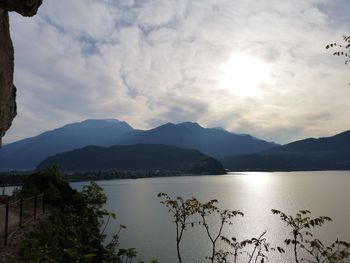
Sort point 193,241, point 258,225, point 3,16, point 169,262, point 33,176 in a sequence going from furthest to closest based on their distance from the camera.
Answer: point 258,225 < point 193,241 < point 33,176 < point 169,262 < point 3,16

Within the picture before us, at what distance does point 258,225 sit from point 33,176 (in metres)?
37.2

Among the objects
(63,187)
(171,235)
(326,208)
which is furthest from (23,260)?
(326,208)

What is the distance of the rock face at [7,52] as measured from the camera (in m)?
16.6

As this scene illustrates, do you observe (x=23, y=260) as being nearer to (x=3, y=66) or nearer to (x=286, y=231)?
(x=3, y=66)

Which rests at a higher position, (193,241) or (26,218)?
(26,218)

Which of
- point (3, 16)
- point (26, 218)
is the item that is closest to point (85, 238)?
point (26, 218)

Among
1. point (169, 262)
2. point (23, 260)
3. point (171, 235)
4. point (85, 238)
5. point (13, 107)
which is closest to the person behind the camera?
point (23, 260)

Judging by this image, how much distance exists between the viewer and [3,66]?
1872cm

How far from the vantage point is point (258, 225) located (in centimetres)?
6362

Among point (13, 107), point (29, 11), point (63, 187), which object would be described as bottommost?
point (63, 187)

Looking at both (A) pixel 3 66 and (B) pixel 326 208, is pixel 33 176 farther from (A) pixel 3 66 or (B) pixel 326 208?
(B) pixel 326 208

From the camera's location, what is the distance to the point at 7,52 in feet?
63.8

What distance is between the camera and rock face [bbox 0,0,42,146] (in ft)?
54.4

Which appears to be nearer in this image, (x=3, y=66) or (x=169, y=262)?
(x=3, y=66)
